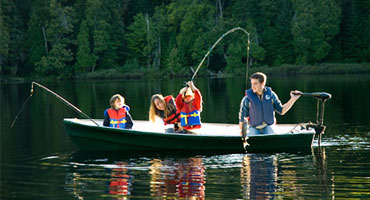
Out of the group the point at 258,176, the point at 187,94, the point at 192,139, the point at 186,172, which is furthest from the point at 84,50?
the point at 258,176

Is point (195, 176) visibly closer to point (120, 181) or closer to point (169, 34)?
point (120, 181)

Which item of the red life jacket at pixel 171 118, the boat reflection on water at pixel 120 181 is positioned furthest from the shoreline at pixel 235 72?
the boat reflection on water at pixel 120 181

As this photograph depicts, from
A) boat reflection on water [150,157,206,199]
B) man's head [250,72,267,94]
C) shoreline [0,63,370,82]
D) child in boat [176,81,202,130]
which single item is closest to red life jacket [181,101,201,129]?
child in boat [176,81,202,130]

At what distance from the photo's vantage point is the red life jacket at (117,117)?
1305 centimetres

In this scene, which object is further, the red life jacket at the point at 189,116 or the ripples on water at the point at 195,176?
the red life jacket at the point at 189,116

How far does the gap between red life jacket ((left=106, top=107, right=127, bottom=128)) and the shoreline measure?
37480 millimetres

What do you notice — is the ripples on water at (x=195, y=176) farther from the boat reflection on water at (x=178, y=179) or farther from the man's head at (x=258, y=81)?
the man's head at (x=258, y=81)

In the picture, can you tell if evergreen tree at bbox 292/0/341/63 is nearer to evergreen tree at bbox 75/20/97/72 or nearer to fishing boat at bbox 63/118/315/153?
evergreen tree at bbox 75/20/97/72

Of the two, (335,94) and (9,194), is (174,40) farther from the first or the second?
(9,194)

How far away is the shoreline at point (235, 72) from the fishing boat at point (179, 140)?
36.3 m

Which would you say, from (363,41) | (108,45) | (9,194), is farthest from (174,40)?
(9,194)

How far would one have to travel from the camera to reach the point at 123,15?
2500 inches

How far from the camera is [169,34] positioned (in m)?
60.7

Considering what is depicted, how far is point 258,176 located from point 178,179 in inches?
48.3
